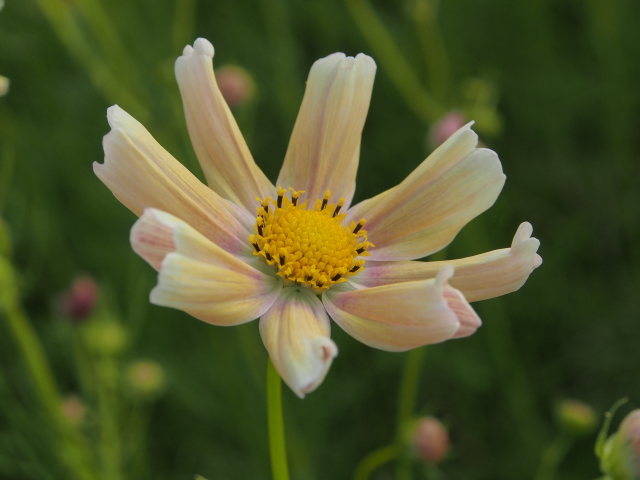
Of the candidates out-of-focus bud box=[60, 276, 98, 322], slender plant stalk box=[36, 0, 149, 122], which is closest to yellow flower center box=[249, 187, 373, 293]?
out-of-focus bud box=[60, 276, 98, 322]

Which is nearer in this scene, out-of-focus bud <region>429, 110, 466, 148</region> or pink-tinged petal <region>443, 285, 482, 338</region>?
pink-tinged petal <region>443, 285, 482, 338</region>

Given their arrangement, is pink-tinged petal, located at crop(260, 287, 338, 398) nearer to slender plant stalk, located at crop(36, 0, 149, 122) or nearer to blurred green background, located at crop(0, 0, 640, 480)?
blurred green background, located at crop(0, 0, 640, 480)

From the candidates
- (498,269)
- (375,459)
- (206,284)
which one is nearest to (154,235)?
(206,284)

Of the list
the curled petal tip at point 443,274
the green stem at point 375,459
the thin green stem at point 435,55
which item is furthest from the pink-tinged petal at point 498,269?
the thin green stem at point 435,55

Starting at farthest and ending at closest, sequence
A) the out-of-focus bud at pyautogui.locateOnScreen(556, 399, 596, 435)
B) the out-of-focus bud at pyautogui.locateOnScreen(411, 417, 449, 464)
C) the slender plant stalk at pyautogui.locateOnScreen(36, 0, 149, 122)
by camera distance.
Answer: the slender plant stalk at pyautogui.locateOnScreen(36, 0, 149, 122) < the out-of-focus bud at pyautogui.locateOnScreen(556, 399, 596, 435) < the out-of-focus bud at pyautogui.locateOnScreen(411, 417, 449, 464)

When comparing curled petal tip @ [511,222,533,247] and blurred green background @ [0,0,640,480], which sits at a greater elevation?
blurred green background @ [0,0,640,480]

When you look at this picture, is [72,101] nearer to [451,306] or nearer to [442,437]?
[442,437]

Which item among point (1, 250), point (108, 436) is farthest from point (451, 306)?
point (108, 436)

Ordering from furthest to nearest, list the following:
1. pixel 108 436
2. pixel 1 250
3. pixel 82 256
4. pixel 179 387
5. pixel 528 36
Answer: pixel 528 36 → pixel 82 256 → pixel 179 387 → pixel 108 436 → pixel 1 250
